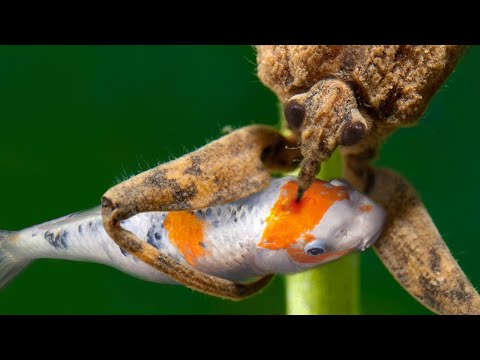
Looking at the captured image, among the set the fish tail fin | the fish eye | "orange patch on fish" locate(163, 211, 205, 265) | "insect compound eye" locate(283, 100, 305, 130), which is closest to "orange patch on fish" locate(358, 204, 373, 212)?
the fish eye

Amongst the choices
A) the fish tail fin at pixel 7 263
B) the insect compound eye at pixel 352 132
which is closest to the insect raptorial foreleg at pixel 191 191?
the insect compound eye at pixel 352 132

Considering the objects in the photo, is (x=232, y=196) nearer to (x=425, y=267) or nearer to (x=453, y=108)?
(x=425, y=267)

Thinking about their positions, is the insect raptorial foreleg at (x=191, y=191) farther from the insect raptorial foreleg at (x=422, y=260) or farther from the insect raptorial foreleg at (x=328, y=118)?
the insect raptorial foreleg at (x=422, y=260)

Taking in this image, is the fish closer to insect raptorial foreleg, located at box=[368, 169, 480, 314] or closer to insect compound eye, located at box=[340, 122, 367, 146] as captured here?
insect raptorial foreleg, located at box=[368, 169, 480, 314]

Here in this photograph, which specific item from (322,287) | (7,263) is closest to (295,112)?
(322,287)

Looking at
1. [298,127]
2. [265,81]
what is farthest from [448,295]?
[265,81]

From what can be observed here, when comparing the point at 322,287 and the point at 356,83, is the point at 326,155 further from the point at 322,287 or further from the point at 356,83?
the point at 322,287

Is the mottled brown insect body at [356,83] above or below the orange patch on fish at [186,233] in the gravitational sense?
above
